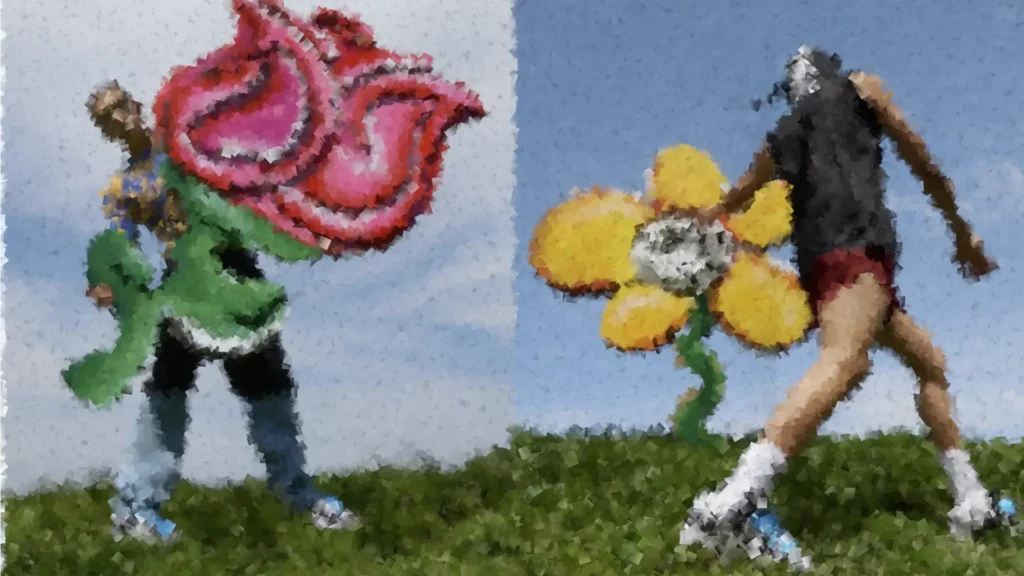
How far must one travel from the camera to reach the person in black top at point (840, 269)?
6.19 ft

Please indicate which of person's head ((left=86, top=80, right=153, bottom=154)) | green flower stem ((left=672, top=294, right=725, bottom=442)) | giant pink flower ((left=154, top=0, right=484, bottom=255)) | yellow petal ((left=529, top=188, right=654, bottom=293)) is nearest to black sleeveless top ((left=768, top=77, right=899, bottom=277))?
yellow petal ((left=529, top=188, right=654, bottom=293))

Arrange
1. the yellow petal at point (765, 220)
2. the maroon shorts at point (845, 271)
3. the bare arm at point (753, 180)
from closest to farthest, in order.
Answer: the maroon shorts at point (845, 271) < the bare arm at point (753, 180) < the yellow petal at point (765, 220)

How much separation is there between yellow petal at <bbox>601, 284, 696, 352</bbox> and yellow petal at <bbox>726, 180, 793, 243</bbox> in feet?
0.96

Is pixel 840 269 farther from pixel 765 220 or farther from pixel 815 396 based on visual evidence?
pixel 765 220

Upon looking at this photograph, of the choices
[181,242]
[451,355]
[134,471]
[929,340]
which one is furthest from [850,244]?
[134,471]

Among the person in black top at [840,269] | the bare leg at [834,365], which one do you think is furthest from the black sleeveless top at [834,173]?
the bare leg at [834,365]

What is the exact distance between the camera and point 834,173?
6.72 ft

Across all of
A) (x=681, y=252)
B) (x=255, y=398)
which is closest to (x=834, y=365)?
(x=681, y=252)

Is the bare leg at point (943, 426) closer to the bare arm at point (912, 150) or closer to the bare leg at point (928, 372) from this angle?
the bare leg at point (928, 372)

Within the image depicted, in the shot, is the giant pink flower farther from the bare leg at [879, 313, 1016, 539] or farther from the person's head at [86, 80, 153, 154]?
the bare leg at [879, 313, 1016, 539]

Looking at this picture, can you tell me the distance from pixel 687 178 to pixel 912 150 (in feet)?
1.69

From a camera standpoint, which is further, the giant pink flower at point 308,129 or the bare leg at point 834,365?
the giant pink flower at point 308,129

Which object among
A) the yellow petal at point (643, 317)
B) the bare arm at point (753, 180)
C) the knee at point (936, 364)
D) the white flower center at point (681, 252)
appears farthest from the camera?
the yellow petal at point (643, 317)

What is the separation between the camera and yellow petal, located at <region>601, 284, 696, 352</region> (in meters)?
2.57
